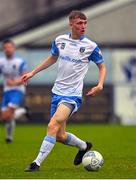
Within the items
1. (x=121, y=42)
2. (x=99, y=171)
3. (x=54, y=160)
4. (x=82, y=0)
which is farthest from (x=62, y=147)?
(x=82, y=0)

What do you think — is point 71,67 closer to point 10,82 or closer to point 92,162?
point 92,162

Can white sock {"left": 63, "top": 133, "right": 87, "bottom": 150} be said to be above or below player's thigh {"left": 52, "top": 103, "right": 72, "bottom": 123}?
below

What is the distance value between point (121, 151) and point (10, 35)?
2187cm

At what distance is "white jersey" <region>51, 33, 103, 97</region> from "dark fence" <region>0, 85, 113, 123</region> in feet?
70.8

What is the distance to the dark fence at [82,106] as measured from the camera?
34062mm

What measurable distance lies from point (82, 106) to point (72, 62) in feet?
71.5

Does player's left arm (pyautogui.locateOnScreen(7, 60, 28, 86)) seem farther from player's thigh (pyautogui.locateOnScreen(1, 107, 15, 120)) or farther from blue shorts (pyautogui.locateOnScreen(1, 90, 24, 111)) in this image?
player's thigh (pyautogui.locateOnScreen(1, 107, 15, 120))

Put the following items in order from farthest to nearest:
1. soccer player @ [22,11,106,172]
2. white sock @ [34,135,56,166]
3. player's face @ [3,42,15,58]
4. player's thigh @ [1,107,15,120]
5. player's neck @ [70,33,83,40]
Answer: player's thigh @ [1,107,15,120], player's face @ [3,42,15,58], player's neck @ [70,33,83,40], soccer player @ [22,11,106,172], white sock @ [34,135,56,166]

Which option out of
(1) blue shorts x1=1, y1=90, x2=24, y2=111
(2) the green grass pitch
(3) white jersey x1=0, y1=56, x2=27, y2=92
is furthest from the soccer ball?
(1) blue shorts x1=1, y1=90, x2=24, y2=111

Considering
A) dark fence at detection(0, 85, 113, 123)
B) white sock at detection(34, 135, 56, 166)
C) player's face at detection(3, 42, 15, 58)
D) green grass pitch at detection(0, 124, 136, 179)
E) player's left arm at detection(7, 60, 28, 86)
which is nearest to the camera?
green grass pitch at detection(0, 124, 136, 179)

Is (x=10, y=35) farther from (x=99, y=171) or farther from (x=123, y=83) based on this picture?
(x=99, y=171)

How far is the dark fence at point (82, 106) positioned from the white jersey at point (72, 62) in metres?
21.6

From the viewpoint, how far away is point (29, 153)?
16141mm

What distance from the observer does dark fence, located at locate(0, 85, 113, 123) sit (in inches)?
1341
